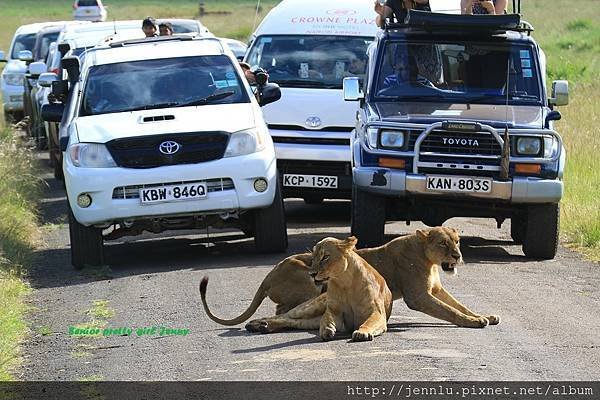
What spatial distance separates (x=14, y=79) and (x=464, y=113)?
53.6ft

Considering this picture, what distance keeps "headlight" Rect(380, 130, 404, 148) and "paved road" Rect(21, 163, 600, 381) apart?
3.83 feet

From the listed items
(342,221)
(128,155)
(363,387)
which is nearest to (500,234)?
(342,221)

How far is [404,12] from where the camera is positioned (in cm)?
1344

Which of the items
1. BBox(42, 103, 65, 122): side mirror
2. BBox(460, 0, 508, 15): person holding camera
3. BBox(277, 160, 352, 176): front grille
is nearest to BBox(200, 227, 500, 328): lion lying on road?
BBox(460, 0, 508, 15): person holding camera

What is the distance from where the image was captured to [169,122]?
12016 millimetres

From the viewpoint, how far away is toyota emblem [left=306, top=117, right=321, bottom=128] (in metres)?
14.3

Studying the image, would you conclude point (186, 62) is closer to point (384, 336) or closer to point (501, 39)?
point (501, 39)

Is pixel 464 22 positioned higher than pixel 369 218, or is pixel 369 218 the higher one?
pixel 464 22

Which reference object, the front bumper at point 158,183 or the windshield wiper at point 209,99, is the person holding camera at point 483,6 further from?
the front bumper at point 158,183

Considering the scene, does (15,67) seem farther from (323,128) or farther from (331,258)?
(331,258)

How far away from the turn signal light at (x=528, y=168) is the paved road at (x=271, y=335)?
77 centimetres

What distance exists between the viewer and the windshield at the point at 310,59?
15.0m

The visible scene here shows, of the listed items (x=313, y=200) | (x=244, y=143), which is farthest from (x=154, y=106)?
(x=313, y=200)

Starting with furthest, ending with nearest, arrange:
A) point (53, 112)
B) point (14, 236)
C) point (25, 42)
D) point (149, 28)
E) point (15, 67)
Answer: point (25, 42) < point (15, 67) < point (149, 28) < point (14, 236) < point (53, 112)
